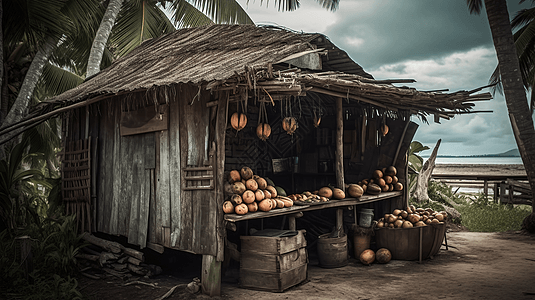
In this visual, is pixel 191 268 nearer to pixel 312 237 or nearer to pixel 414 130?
pixel 312 237

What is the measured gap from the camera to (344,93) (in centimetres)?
657

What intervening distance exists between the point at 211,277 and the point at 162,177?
5.72 ft

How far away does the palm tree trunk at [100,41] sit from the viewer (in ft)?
34.6

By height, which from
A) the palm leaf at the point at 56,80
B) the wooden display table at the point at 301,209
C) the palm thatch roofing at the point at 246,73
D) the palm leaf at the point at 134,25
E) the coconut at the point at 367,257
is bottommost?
the coconut at the point at 367,257

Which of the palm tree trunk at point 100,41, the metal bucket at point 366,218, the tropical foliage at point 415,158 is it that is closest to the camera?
the metal bucket at point 366,218

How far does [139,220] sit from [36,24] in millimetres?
5966

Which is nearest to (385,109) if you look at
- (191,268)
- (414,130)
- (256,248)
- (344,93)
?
(414,130)

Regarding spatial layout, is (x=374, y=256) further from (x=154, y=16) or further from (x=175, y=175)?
(x=154, y=16)

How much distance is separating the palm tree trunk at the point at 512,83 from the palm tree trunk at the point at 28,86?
11.1 metres

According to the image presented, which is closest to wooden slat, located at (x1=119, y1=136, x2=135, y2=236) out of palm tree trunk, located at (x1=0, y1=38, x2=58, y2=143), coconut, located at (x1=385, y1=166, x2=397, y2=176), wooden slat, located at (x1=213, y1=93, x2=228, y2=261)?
wooden slat, located at (x1=213, y1=93, x2=228, y2=261)

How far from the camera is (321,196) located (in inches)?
272

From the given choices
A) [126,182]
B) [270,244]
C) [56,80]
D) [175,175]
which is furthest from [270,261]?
[56,80]

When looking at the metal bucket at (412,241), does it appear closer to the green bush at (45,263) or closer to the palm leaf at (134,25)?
the green bush at (45,263)

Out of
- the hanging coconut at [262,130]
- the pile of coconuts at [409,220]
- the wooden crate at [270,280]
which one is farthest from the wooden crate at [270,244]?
the pile of coconuts at [409,220]
